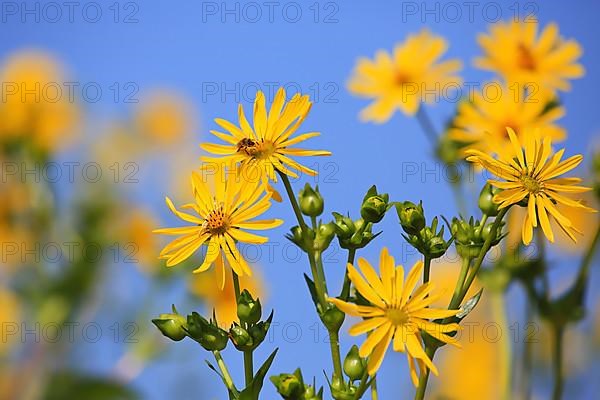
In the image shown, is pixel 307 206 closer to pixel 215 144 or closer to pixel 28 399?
pixel 215 144

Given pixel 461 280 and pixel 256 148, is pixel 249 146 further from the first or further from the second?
pixel 461 280

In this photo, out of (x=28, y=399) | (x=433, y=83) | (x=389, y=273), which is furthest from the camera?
(x=28, y=399)

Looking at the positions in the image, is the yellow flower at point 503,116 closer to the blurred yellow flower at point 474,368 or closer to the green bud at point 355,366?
the blurred yellow flower at point 474,368

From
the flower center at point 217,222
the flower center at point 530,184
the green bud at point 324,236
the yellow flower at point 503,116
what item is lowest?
the green bud at point 324,236

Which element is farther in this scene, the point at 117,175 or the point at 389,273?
the point at 117,175

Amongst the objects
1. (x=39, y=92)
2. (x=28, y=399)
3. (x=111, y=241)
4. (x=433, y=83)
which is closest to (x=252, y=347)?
(x=433, y=83)

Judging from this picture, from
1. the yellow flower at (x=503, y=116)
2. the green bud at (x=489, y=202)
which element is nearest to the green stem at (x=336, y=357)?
the green bud at (x=489, y=202)
